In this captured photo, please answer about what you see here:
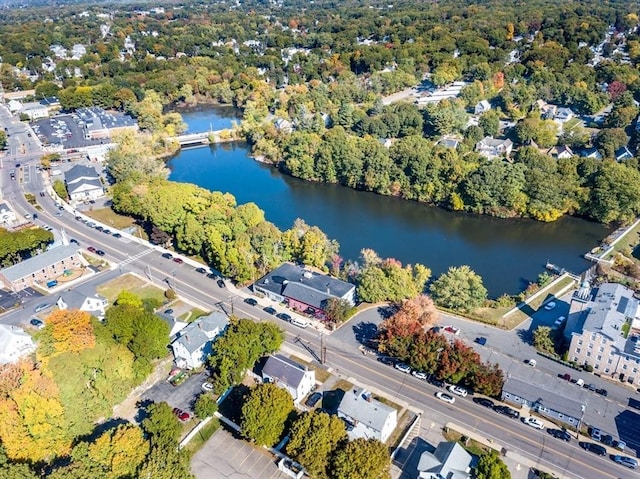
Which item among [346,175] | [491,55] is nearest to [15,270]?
[346,175]

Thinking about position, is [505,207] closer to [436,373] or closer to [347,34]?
[436,373]

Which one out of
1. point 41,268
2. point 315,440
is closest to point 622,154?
point 315,440

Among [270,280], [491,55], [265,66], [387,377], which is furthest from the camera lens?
[265,66]

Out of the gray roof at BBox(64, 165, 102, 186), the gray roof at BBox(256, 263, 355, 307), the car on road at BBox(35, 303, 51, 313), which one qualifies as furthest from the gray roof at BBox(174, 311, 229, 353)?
the gray roof at BBox(64, 165, 102, 186)

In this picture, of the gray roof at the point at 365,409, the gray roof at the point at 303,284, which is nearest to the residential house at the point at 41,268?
the gray roof at the point at 303,284

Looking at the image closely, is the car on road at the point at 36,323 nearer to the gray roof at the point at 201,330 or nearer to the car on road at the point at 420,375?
the gray roof at the point at 201,330

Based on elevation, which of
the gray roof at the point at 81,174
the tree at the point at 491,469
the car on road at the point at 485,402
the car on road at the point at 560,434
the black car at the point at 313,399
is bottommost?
the black car at the point at 313,399

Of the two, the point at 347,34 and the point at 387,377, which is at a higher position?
the point at 347,34

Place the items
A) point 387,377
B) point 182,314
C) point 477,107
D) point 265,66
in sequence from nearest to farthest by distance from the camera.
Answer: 1. point 387,377
2. point 182,314
3. point 477,107
4. point 265,66
